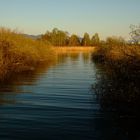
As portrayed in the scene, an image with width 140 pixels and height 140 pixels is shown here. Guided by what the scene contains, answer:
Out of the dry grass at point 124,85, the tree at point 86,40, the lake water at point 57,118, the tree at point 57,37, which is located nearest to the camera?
the lake water at point 57,118

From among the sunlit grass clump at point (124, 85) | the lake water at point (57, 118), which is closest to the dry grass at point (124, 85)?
the sunlit grass clump at point (124, 85)

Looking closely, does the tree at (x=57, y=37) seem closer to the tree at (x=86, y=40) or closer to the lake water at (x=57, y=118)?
the tree at (x=86, y=40)

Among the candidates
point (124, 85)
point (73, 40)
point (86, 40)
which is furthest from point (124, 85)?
point (86, 40)

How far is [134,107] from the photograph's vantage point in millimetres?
15156

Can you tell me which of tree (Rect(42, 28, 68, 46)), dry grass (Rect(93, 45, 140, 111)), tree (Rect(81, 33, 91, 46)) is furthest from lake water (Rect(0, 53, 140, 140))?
tree (Rect(81, 33, 91, 46))

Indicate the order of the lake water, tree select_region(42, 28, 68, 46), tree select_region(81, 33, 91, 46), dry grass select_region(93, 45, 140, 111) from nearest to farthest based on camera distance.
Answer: the lake water
dry grass select_region(93, 45, 140, 111)
tree select_region(42, 28, 68, 46)
tree select_region(81, 33, 91, 46)

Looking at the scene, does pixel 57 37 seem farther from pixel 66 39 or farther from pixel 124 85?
pixel 124 85

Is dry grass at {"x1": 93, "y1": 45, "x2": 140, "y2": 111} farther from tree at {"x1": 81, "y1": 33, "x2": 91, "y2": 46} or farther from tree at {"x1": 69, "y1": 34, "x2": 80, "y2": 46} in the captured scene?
tree at {"x1": 81, "y1": 33, "x2": 91, "y2": 46}

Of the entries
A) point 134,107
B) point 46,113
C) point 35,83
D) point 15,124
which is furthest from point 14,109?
point 35,83

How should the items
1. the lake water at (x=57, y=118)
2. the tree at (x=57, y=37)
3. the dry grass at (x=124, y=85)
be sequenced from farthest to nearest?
1. the tree at (x=57, y=37)
2. the dry grass at (x=124, y=85)
3. the lake water at (x=57, y=118)

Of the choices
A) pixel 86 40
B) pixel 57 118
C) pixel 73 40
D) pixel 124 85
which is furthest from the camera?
pixel 86 40

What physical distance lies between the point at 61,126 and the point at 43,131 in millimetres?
942

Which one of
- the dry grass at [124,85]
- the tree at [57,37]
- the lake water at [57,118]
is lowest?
the lake water at [57,118]

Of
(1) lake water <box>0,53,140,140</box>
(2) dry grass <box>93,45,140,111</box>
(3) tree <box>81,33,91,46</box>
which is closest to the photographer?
(1) lake water <box>0,53,140,140</box>
